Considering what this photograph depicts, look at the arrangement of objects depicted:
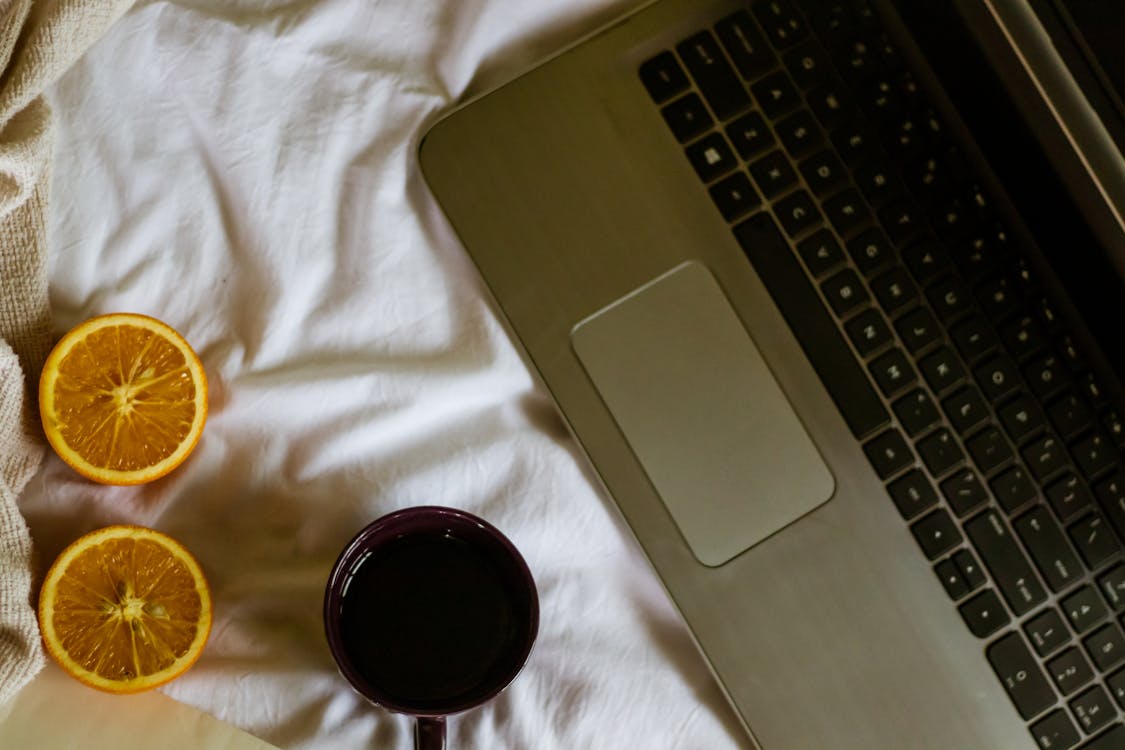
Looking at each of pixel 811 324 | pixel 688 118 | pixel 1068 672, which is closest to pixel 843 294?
pixel 811 324

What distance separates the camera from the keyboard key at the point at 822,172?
0.56 metres

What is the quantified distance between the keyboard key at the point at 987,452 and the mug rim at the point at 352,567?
243 mm

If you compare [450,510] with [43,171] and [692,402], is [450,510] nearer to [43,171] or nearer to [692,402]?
[692,402]

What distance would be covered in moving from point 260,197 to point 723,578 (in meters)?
0.34

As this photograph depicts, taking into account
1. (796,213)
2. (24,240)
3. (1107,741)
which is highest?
(24,240)

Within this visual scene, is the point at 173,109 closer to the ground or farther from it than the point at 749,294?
farther from it

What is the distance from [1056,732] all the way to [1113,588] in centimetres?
8

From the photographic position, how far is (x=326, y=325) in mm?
605

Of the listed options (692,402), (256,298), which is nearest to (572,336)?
(692,402)

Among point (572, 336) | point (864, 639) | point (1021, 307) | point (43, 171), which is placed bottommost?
point (864, 639)

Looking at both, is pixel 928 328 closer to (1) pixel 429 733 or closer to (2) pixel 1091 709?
(2) pixel 1091 709

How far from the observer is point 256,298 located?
0.60m

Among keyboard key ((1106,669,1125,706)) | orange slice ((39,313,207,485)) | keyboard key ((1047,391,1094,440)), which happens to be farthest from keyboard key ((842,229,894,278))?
orange slice ((39,313,207,485))

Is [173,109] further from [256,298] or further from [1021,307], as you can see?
[1021,307]
